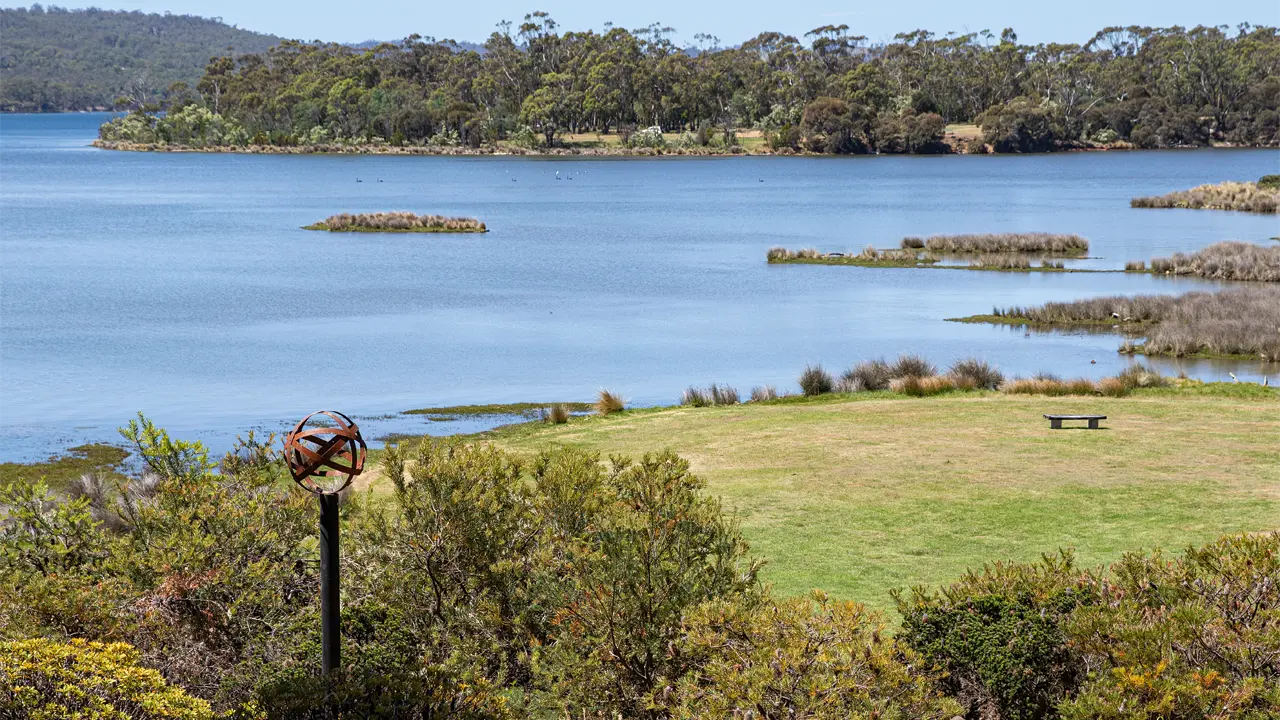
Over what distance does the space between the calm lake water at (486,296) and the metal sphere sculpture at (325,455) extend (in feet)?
64.6

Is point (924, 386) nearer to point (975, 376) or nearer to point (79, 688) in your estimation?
point (975, 376)

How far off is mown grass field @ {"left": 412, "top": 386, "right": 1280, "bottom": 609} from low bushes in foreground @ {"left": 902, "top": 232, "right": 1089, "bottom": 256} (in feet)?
136

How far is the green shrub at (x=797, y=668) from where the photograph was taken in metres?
6.62

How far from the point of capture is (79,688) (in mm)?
6219

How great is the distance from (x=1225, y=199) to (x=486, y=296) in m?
59.7

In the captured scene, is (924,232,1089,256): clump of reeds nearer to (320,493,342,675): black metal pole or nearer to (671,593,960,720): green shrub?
(671,593,960,720): green shrub

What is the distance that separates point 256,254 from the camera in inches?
2579

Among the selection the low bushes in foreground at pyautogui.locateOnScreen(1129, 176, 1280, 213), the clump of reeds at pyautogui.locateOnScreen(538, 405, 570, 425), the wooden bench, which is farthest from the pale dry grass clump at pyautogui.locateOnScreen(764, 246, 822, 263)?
the wooden bench

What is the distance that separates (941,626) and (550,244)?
64.8 m

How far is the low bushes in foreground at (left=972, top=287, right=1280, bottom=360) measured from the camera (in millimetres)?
34688

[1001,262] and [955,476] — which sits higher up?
[955,476]

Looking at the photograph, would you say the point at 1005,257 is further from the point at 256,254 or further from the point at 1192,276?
the point at 256,254

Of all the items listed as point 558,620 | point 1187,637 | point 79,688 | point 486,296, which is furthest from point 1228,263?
point 79,688

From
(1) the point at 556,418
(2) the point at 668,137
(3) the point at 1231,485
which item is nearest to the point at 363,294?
(1) the point at 556,418
